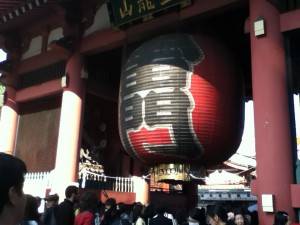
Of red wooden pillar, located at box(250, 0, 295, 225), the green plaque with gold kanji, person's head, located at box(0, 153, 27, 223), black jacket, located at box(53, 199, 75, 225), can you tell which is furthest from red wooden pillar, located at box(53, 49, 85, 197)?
person's head, located at box(0, 153, 27, 223)

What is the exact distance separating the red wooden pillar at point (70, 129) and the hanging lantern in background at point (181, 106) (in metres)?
2.14

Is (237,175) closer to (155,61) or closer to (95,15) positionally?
(95,15)

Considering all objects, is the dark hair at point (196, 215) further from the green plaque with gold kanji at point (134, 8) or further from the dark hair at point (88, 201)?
the green plaque with gold kanji at point (134, 8)

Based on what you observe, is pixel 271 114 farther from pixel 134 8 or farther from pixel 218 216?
pixel 134 8

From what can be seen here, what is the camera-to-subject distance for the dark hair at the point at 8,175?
3.82ft

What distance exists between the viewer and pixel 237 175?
17.7 metres

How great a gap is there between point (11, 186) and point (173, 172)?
5.38 metres

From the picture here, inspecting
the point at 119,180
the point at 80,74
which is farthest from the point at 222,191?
the point at 80,74

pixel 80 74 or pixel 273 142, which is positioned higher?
pixel 80 74

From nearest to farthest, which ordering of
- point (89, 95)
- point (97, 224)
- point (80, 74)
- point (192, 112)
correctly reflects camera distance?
point (97, 224) → point (192, 112) → point (80, 74) → point (89, 95)

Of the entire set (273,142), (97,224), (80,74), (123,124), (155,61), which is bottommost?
(97,224)

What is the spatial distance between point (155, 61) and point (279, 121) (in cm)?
224

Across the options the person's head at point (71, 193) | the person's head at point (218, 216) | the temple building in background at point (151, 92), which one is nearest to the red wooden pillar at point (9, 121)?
the temple building in background at point (151, 92)

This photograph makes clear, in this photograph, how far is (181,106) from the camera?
6.21m
